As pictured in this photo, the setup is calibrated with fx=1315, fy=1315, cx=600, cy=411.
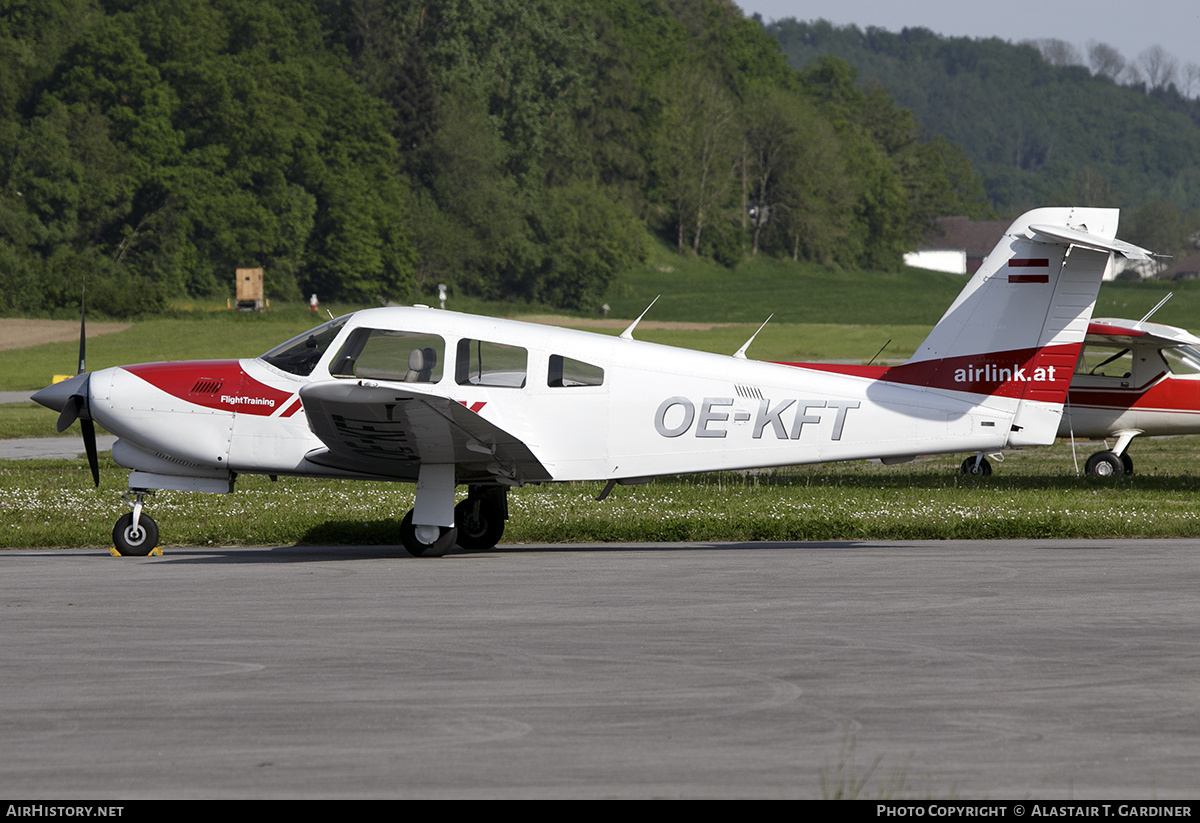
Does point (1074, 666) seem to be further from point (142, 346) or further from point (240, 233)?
point (240, 233)

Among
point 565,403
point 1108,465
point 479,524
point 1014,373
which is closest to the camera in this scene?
point 565,403

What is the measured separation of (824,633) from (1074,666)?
149cm

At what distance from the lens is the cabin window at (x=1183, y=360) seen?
19188 millimetres

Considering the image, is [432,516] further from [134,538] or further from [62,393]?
[62,393]

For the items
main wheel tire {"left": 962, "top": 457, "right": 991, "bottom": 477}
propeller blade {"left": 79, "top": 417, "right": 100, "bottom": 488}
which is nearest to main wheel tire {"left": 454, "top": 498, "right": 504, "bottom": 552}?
propeller blade {"left": 79, "top": 417, "right": 100, "bottom": 488}

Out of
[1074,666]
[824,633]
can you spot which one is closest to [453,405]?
[824,633]

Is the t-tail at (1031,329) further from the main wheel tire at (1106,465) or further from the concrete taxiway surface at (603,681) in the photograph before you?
the main wheel tire at (1106,465)

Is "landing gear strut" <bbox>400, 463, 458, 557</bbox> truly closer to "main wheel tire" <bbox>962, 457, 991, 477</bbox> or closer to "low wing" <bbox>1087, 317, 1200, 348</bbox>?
"main wheel tire" <bbox>962, 457, 991, 477</bbox>

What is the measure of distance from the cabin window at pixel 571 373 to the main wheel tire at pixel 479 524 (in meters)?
1.62

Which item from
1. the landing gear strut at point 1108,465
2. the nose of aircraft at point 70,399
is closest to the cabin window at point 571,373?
the nose of aircraft at point 70,399

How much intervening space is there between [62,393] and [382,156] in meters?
76.1

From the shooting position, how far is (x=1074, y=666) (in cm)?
683

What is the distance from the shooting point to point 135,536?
38.1 feet

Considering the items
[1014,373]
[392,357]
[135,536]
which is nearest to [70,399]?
[135,536]
